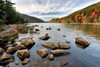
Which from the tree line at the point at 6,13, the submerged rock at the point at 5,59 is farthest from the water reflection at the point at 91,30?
the tree line at the point at 6,13

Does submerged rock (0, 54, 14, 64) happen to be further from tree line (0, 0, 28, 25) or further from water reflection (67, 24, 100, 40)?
tree line (0, 0, 28, 25)

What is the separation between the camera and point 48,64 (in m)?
7.40

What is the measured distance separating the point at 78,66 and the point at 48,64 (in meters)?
3.27

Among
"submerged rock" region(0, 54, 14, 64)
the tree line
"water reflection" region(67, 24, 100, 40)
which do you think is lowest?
"submerged rock" region(0, 54, 14, 64)

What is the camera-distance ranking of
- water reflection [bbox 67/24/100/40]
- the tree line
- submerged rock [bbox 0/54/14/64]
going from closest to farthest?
submerged rock [bbox 0/54/14/64] < water reflection [bbox 67/24/100/40] < the tree line

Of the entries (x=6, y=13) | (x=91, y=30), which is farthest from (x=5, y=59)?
(x=6, y=13)

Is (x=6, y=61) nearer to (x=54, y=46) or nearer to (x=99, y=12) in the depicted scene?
(x=54, y=46)

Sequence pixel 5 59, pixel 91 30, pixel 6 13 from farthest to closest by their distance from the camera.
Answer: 1. pixel 6 13
2. pixel 91 30
3. pixel 5 59

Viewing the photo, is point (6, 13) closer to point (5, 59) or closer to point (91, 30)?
point (5, 59)

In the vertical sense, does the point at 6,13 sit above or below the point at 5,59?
above

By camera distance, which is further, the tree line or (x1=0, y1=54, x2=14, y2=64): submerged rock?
the tree line

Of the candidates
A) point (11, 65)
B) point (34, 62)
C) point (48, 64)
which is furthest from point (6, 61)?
point (48, 64)

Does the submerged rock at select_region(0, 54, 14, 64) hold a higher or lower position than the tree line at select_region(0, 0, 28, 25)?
lower

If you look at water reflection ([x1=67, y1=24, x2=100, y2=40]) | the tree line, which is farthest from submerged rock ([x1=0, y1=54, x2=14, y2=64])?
the tree line
